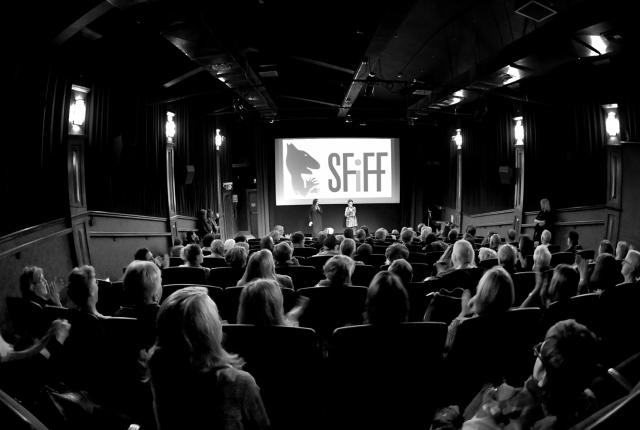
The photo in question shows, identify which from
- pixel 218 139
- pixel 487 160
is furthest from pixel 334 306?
pixel 218 139

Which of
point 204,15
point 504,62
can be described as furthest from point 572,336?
point 504,62

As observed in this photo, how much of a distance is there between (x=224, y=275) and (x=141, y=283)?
2.06 metres

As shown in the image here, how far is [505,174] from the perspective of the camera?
1160cm

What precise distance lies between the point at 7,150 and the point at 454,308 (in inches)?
193

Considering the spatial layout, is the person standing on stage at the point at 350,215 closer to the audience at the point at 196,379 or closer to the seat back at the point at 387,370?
the seat back at the point at 387,370

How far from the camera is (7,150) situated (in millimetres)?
5145

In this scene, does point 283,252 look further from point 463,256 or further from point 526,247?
point 526,247

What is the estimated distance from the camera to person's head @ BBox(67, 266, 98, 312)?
2732 mm

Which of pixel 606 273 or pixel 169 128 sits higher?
pixel 169 128

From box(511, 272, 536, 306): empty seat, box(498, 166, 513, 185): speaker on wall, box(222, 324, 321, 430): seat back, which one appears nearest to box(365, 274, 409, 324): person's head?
box(222, 324, 321, 430): seat back

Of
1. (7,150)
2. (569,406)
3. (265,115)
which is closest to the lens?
(569,406)

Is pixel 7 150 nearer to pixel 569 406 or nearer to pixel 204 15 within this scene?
pixel 204 15

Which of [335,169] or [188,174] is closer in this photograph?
[188,174]

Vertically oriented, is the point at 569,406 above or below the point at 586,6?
below
